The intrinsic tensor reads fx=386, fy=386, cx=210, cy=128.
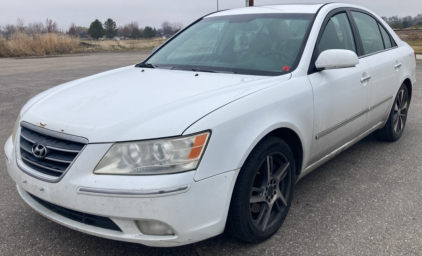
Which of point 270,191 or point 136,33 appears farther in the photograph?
point 136,33

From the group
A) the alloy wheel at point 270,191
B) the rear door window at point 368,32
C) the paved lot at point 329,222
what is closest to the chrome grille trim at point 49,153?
the paved lot at point 329,222

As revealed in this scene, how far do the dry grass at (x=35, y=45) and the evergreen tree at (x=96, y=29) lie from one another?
5721 centimetres

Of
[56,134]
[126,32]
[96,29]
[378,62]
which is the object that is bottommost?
[56,134]

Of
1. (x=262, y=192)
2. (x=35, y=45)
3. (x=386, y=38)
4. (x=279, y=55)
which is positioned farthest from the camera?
(x=35, y=45)

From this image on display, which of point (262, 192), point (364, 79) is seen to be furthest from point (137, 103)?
point (364, 79)

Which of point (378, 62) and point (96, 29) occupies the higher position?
point (96, 29)

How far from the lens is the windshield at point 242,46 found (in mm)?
2969

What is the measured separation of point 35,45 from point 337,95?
23717 millimetres

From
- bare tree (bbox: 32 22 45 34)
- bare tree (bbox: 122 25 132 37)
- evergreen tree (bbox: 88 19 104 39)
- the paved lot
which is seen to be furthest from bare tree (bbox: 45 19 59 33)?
bare tree (bbox: 122 25 132 37)

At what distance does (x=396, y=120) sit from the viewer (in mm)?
4453

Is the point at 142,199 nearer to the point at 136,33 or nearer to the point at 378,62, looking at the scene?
the point at 378,62

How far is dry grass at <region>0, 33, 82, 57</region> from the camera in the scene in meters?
22.3

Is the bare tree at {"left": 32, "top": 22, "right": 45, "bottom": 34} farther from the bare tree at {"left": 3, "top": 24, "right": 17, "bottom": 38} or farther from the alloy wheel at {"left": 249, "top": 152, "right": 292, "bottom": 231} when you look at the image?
the alloy wheel at {"left": 249, "top": 152, "right": 292, "bottom": 231}

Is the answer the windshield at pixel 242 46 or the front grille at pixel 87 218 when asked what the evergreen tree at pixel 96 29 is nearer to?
the windshield at pixel 242 46
